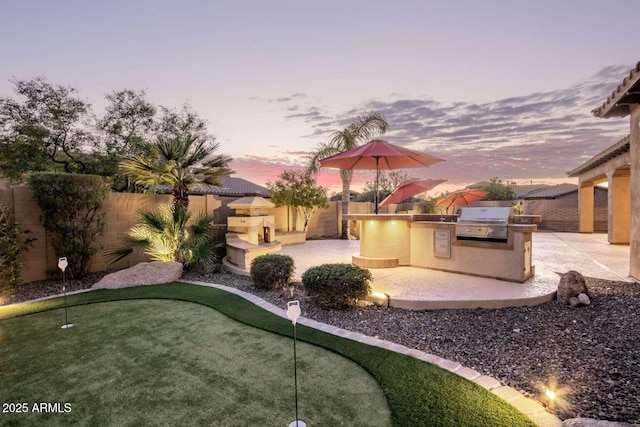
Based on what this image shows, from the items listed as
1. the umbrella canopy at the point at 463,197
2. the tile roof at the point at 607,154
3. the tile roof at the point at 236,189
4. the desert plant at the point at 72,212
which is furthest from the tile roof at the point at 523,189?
the desert plant at the point at 72,212

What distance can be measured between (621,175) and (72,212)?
778 inches

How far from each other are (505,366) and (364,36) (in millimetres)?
9335

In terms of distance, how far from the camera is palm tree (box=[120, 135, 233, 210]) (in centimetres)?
793

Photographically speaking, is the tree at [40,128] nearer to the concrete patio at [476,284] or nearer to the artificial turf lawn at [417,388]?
the concrete patio at [476,284]

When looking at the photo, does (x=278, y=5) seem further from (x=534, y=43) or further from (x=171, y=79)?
(x=534, y=43)

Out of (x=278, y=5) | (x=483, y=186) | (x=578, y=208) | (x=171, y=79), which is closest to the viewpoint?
(x=278, y=5)

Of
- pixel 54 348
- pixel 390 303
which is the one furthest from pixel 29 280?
pixel 390 303

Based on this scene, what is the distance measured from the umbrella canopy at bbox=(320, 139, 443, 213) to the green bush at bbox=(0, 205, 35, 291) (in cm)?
696

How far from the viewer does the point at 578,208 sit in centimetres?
1775

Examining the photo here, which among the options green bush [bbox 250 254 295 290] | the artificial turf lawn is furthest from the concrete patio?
the artificial turf lawn

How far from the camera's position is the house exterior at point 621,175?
246 inches

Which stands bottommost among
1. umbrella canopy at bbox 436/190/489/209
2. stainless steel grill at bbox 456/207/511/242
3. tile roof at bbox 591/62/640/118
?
stainless steel grill at bbox 456/207/511/242

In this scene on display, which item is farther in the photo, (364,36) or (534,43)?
(364,36)

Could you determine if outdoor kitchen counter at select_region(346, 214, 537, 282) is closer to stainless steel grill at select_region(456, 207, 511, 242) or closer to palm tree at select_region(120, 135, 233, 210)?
stainless steel grill at select_region(456, 207, 511, 242)
